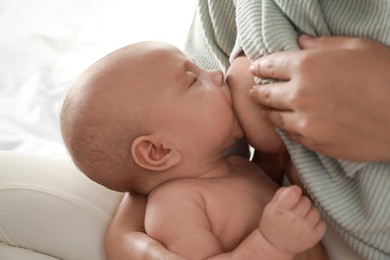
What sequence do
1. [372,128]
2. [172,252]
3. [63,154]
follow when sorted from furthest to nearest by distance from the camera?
1. [63,154]
2. [172,252]
3. [372,128]

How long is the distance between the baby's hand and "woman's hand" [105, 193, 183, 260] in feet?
0.45

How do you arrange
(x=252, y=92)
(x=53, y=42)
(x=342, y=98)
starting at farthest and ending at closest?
(x=53, y=42) → (x=252, y=92) → (x=342, y=98)

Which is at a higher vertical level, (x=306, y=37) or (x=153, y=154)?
(x=306, y=37)

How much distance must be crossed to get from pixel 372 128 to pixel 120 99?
36 cm

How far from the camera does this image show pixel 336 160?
74 cm

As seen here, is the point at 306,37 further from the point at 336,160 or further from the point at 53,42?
the point at 53,42

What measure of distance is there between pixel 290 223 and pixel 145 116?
0.87ft

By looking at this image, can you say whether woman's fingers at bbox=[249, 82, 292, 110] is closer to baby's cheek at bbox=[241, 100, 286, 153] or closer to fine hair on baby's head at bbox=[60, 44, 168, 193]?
baby's cheek at bbox=[241, 100, 286, 153]

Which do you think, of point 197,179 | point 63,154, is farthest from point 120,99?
point 63,154

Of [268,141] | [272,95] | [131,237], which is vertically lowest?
[131,237]

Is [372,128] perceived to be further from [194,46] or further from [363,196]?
[194,46]

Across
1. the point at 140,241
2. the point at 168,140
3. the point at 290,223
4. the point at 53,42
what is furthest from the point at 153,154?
the point at 53,42

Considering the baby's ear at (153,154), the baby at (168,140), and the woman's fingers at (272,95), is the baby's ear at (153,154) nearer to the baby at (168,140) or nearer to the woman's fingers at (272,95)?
the baby at (168,140)

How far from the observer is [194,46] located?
3.58 feet
